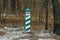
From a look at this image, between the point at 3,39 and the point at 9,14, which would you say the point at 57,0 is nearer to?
the point at 3,39

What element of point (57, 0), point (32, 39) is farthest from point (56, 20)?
point (32, 39)

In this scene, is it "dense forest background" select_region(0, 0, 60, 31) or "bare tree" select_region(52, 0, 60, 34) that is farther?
"dense forest background" select_region(0, 0, 60, 31)

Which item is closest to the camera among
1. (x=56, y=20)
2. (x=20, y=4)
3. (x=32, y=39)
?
(x=32, y=39)

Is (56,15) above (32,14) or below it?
above

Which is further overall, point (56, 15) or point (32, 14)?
point (32, 14)

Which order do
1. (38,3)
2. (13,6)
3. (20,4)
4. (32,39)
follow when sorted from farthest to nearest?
(13,6)
(20,4)
(38,3)
(32,39)

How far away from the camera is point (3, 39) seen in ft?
28.4

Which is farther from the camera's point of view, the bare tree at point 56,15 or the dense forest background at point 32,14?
the dense forest background at point 32,14

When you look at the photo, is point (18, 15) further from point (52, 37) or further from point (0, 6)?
point (52, 37)

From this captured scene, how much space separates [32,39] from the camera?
8516 mm

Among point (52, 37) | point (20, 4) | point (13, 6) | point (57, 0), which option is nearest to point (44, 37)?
point (52, 37)

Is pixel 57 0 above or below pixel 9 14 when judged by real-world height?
above

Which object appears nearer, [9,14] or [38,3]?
[38,3]

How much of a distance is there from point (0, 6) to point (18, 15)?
242 cm
